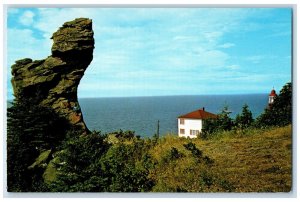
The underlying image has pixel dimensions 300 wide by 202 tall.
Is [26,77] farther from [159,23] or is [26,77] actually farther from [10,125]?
[159,23]

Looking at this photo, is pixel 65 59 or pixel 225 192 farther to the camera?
pixel 65 59

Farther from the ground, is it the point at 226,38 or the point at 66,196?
the point at 226,38

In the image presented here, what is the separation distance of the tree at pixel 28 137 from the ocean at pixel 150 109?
605 mm

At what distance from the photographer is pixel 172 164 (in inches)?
364

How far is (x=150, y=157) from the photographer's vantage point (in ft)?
30.5

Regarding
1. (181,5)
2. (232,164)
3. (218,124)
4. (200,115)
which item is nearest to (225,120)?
(218,124)

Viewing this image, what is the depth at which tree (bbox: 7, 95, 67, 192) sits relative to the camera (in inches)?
366

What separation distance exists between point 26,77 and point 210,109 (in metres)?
3.17

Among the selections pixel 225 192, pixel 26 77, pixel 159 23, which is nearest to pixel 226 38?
pixel 159 23

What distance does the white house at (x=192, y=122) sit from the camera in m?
9.34

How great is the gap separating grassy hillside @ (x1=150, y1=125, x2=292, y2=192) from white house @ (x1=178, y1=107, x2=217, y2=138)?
0.13 m

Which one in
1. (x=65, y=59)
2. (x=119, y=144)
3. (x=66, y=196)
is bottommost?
(x=66, y=196)

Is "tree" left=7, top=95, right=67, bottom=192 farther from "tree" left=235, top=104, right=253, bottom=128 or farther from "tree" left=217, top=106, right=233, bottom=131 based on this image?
"tree" left=235, top=104, right=253, bottom=128

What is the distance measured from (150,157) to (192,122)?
95cm
